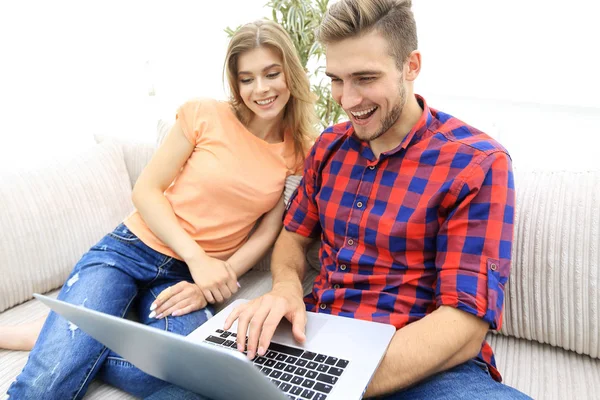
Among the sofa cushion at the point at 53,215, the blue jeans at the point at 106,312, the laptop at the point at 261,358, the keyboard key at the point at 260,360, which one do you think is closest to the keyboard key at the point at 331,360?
the laptop at the point at 261,358

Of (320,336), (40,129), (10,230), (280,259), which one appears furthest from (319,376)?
(40,129)

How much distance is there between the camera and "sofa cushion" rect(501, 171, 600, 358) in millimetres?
1079

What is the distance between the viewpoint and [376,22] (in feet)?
3.17

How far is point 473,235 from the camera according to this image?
0.88 metres

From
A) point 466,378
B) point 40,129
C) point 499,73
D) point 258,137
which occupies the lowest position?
point 466,378

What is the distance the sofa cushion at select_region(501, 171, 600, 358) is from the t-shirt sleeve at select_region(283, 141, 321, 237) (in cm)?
49

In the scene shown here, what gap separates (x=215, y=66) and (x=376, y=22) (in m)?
1.87

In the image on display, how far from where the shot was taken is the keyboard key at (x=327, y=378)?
75 cm

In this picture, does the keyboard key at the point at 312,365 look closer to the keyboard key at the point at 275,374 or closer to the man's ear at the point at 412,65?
the keyboard key at the point at 275,374

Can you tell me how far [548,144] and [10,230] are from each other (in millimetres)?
1896

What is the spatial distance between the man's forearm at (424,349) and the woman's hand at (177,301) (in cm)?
54

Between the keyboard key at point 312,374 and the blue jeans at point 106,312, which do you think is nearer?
the keyboard key at point 312,374

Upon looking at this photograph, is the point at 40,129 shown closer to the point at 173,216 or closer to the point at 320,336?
the point at 173,216

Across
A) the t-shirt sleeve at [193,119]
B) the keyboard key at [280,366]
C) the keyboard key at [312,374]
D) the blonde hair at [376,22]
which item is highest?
the blonde hair at [376,22]
